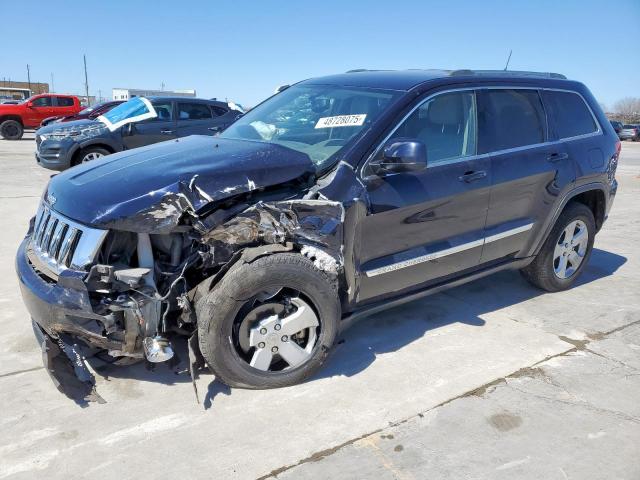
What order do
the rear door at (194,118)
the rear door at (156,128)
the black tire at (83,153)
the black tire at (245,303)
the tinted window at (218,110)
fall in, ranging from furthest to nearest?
the tinted window at (218,110) → the rear door at (194,118) → the rear door at (156,128) → the black tire at (83,153) → the black tire at (245,303)

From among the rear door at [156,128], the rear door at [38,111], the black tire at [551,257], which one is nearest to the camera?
the black tire at [551,257]

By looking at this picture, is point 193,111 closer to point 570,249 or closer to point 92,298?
point 570,249

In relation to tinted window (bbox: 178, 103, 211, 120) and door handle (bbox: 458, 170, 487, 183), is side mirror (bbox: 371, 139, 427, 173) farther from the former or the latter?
tinted window (bbox: 178, 103, 211, 120)

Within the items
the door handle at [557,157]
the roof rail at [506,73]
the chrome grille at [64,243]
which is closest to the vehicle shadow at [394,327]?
the chrome grille at [64,243]

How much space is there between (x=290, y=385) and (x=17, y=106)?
858 inches

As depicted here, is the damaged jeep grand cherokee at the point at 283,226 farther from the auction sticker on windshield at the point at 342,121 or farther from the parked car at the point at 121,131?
the parked car at the point at 121,131

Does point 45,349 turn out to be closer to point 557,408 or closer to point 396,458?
point 396,458

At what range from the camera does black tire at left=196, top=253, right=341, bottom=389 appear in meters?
2.78

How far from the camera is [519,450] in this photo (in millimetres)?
2602

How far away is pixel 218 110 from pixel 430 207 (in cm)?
→ 863

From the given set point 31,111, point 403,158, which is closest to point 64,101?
point 31,111

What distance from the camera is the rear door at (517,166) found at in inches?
151

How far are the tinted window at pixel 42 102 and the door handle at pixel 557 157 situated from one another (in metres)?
21.9

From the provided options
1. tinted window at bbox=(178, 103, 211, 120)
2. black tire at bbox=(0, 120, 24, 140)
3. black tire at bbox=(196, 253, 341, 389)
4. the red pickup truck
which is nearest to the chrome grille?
black tire at bbox=(196, 253, 341, 389)
